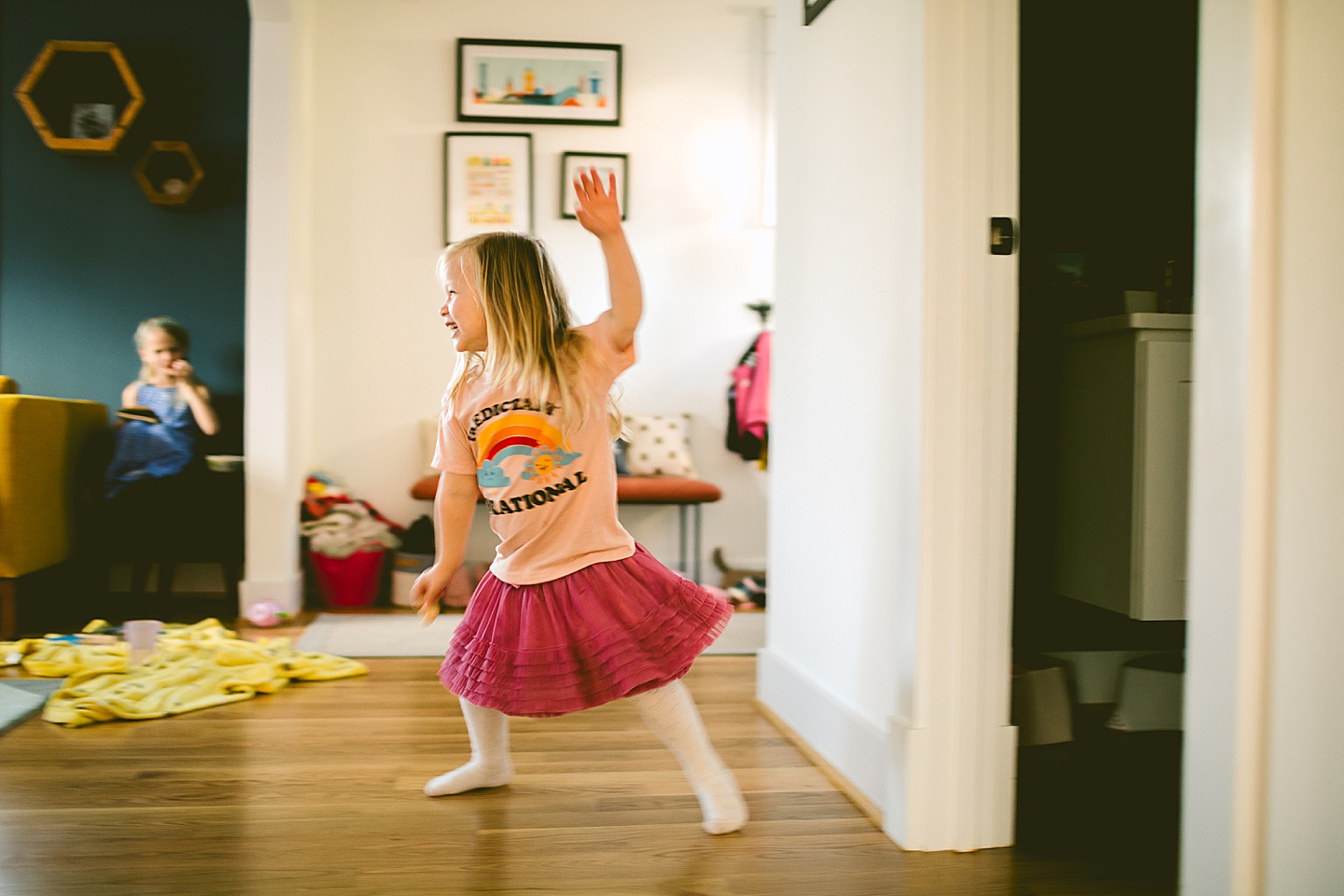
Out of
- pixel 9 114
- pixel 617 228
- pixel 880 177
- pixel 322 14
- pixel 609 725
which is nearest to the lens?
pixel 617 228

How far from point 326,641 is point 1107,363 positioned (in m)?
2.33

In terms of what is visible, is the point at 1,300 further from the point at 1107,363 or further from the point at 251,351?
the point at 1107,363

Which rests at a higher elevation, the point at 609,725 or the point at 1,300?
the point at 1,300

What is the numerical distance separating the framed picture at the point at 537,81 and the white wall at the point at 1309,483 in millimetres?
3618

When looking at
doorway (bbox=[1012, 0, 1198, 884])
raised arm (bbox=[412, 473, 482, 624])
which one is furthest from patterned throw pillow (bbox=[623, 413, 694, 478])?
raised arm (bbox=[412, 473, 482, 624])

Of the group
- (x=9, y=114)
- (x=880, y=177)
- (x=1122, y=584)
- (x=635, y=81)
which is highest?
(x=635, y=81)

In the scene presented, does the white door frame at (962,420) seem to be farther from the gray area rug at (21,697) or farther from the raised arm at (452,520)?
the gray area rug at (21,697)

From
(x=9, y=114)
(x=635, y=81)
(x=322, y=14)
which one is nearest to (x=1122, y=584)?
(x=635, y=81)

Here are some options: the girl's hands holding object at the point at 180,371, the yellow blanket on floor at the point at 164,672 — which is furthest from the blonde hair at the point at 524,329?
the girl's hands holding object at the point at 180,371

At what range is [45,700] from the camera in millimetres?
2215

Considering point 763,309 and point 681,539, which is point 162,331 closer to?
point 681,539

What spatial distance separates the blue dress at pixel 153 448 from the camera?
3330 mm

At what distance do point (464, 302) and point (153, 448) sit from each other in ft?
7.56

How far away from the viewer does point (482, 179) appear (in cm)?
422
